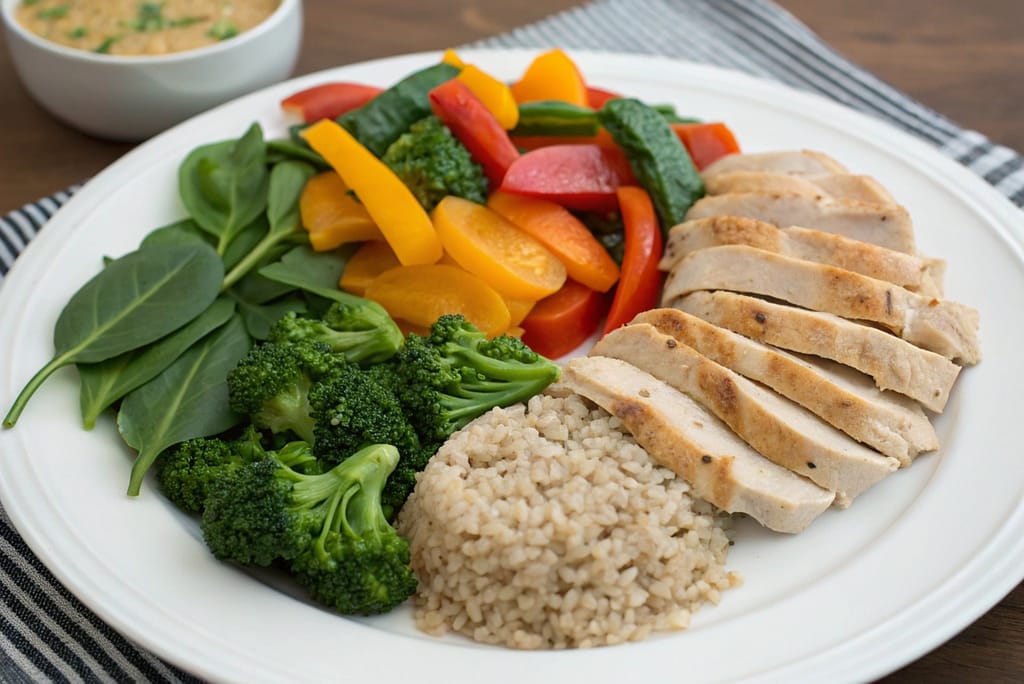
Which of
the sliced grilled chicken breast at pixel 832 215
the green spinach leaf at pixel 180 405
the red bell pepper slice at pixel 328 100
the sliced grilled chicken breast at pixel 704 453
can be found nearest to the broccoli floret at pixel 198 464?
the green spinach leaf at pixel 180 405

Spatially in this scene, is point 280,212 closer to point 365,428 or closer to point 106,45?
point 365,428

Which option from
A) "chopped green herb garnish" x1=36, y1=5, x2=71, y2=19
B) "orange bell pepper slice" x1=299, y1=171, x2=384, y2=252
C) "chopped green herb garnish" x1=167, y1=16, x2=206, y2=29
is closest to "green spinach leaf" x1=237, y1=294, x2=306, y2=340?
"orange bell pepper slice" x1=299, y1=171, x2=384, y2=252

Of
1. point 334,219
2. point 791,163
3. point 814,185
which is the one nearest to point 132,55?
point 334,219

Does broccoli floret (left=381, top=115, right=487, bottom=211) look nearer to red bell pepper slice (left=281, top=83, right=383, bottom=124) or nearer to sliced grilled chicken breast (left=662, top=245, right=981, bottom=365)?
red bell pepper slice (left=281, top=83, right=383, bottom=124)

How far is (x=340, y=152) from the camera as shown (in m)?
4.32

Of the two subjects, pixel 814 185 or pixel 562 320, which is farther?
pixel 814 185

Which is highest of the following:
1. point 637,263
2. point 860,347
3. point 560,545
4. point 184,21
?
point 860,347

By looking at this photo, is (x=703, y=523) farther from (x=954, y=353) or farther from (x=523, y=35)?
(x=523, y=35)

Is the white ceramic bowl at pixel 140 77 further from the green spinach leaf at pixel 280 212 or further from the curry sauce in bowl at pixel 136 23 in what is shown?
the green spinach leaf at pixel 280 212

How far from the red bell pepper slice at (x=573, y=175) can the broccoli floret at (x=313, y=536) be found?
1629 mm

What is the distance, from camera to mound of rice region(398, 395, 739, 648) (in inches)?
115

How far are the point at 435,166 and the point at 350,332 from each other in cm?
84

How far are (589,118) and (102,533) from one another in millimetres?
2655

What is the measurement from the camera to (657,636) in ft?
9.63
